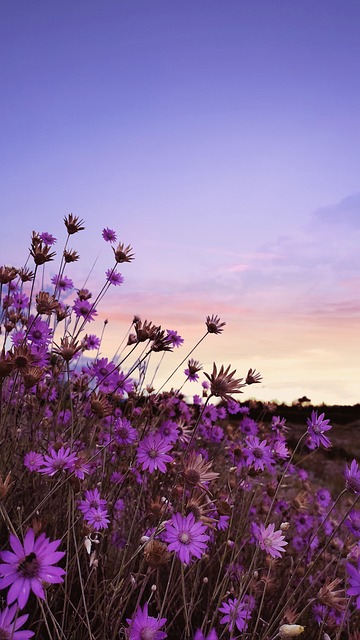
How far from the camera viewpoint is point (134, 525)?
3.76m

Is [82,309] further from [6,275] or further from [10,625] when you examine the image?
[10,625]

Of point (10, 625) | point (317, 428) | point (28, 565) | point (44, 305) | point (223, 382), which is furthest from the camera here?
point (44, 305)

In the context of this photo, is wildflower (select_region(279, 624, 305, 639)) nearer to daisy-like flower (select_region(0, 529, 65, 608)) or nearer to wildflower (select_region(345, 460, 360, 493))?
wildflower (select_region(345, 460, 360, 493))

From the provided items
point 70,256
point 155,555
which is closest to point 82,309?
point 70,256

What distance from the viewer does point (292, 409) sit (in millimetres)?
20156

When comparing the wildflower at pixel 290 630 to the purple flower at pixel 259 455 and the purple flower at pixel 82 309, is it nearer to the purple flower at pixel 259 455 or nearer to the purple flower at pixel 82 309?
the purple flower at pixel 259 455

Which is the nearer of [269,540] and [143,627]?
[143,627]

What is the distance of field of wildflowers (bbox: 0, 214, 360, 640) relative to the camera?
1.73 meters

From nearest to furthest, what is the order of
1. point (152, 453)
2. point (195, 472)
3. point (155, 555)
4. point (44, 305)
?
point (155, 555) < point (195, 472) < point (152, 453) < point (44, 305)

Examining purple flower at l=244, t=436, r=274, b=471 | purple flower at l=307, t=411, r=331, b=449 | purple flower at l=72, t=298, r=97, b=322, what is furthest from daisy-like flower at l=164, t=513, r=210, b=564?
purple flower at l=72, t=298, r=97, b=322

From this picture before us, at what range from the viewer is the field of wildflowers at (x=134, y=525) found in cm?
173

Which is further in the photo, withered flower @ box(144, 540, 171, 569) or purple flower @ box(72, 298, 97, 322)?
purple flower @ box(72, 298, 97, 322)

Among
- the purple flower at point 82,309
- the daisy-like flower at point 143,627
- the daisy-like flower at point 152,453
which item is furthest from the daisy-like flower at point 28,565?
the purple flower at point 82,309

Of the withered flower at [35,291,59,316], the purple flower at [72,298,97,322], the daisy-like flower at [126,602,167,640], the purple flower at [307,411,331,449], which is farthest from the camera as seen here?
the purple flower at [72,298,97,322]
